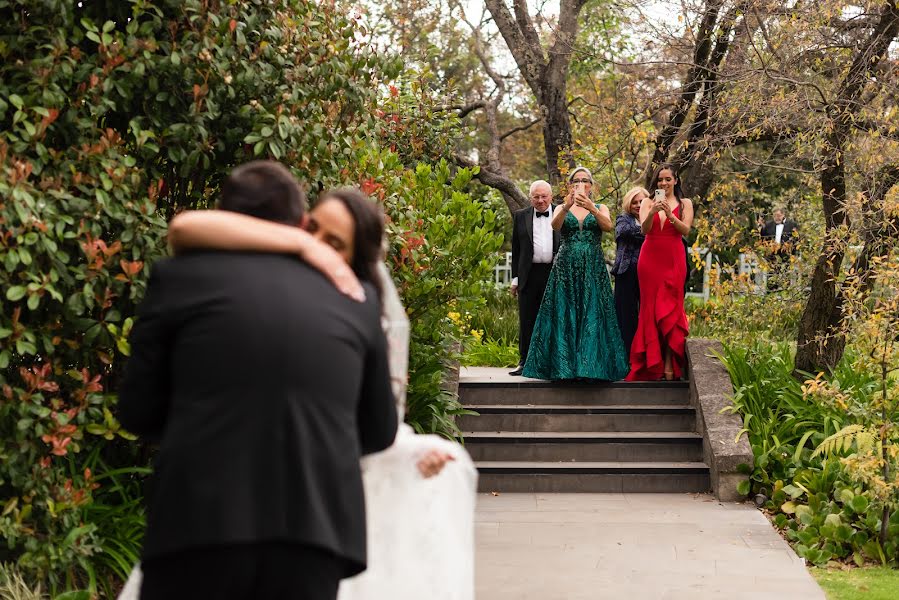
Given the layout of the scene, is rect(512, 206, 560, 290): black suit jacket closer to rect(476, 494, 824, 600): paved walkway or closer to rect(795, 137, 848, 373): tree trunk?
rect(795, 137, 848, 373): tree trunk

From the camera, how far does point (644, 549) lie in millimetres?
7262

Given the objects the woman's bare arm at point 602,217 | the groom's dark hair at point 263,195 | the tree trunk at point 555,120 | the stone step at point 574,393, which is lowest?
the stone step at point 574,393

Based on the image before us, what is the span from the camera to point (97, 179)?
5.16 m

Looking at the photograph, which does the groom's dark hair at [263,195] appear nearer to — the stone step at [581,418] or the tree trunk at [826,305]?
the stone step at [581,418]

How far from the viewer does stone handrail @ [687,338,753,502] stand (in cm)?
888

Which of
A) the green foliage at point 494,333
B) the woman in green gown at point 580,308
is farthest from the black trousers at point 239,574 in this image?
the woman in green gown at point 580,308

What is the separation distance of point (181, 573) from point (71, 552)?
2970 mm

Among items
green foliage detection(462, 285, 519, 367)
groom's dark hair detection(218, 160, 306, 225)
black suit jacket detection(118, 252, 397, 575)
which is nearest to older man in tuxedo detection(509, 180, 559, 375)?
green foliage detection(462, 285, 519, 367)

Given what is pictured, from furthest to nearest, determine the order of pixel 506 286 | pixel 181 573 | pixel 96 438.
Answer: pixel 506 286, pixel 96 438, pixel 181 573

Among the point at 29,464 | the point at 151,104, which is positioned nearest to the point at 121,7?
the point at 151,104

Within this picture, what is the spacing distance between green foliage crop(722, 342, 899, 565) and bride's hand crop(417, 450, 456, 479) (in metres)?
4.57

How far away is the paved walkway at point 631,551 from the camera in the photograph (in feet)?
20.8

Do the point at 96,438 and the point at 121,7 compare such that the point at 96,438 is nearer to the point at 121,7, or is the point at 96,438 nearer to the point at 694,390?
the point at 121,7

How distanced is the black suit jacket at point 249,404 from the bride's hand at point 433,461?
2.01 feet
